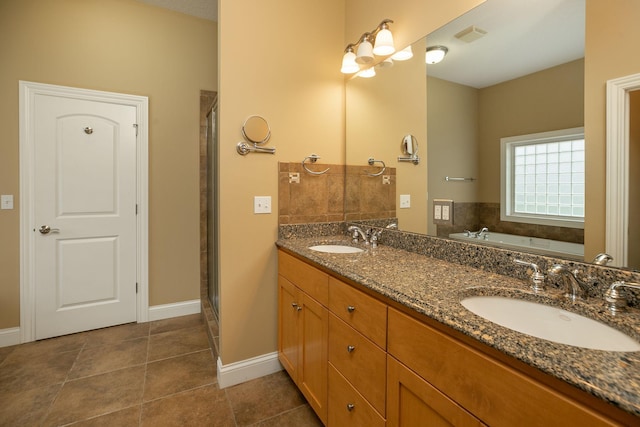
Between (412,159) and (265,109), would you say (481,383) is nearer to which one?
(412,159)

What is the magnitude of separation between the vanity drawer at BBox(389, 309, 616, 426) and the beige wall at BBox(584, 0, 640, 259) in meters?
0.65

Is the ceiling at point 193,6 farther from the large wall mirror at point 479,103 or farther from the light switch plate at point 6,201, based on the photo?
the light switch plate at point 6,201

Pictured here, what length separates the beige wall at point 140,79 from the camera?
89.0 inches

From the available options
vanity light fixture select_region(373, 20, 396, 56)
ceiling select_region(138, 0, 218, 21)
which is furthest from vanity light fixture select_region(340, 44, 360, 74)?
ceiling select_region(138, 0, 218, 21)

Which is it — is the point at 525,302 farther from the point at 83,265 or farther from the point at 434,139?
the point at 83,265

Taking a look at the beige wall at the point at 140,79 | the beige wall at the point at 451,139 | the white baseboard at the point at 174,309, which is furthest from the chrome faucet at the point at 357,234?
the white baseboard at the point at 174,309

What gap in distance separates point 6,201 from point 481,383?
3.18m

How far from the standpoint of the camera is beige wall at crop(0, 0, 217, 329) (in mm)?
2260

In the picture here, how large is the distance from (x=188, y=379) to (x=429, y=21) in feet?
8.33

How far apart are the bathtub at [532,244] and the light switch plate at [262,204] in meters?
1.17

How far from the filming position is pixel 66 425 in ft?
5.00

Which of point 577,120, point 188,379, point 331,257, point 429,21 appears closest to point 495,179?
point 577,120

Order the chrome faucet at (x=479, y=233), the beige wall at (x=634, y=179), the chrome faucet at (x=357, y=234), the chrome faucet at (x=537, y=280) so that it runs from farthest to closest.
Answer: the chrome faucet at (x=357, y=234) → the chrome faucet at (x=479, y=233) → the chrome faucet at (x=537, y=280) → the beige wall at (x=634, y=179)

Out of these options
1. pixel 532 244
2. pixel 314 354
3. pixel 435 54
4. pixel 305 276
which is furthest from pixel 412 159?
pixel 314 354
